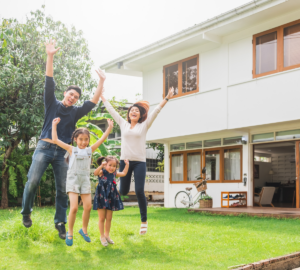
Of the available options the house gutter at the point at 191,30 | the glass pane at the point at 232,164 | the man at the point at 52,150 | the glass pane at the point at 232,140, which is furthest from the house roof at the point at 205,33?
the man at the point at 52,150

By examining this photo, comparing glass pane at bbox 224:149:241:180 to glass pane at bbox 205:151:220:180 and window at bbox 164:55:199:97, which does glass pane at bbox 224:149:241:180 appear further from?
window at bbox 164:55:199:97

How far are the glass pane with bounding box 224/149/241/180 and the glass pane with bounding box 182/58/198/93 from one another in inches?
106

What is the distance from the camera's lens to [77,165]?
4891mm

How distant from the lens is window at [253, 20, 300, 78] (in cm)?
1148

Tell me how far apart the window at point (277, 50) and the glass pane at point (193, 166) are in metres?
4.56

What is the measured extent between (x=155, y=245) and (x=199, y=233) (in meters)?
1.61

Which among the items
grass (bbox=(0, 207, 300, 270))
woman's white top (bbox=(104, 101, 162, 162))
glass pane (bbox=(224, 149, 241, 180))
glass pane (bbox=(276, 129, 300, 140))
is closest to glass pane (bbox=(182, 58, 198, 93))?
glass pane (bbox=(224, 149, 241, 180))

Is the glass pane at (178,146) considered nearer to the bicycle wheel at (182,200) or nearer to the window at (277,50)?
the bicycle wheel at (182,200)

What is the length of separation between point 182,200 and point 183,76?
4.86 m

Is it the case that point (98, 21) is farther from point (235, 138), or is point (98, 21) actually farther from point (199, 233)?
point (235, 138)

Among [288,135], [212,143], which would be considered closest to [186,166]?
[212,143]

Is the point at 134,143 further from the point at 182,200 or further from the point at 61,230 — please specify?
the point at 182,200

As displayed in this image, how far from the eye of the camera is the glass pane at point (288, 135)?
12.2 m

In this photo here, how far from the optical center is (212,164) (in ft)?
49.4
